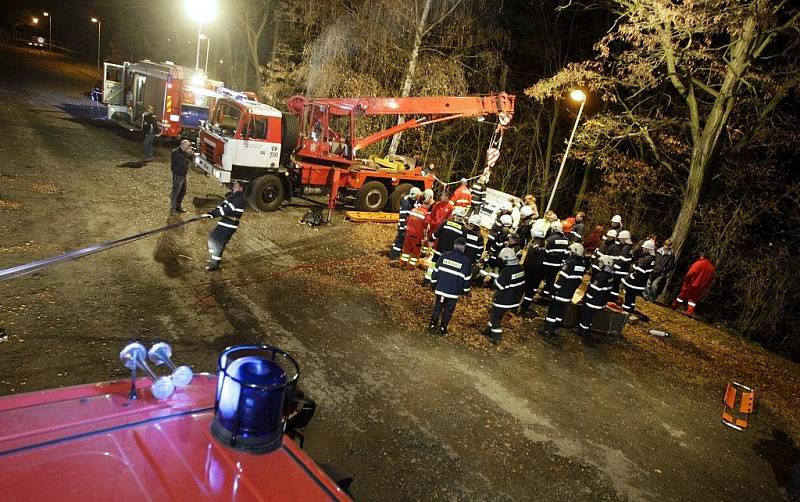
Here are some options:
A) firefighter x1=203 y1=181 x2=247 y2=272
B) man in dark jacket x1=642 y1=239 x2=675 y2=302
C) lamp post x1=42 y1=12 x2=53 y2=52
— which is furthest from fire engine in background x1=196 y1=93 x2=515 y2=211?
lamp post x1=42 y1=12 x2=53 y2=52

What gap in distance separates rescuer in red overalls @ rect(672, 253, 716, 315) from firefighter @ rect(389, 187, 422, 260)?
7151 mm

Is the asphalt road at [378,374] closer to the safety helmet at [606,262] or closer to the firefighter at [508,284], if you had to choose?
the firefighter at [508,284]

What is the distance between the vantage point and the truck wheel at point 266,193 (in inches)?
469

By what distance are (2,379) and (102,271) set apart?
2.88m

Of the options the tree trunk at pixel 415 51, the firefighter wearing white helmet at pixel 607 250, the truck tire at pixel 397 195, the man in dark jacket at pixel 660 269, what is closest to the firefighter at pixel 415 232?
the firefighter wearing white helmet at pixel 607 250

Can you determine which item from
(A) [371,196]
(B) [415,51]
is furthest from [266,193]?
(B) [415,51]

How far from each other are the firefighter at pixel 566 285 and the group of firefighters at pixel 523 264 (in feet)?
0.05

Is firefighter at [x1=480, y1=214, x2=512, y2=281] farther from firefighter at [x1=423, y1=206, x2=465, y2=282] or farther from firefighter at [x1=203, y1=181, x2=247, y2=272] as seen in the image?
firefighter at [x1=203, y1=181, x2=247, y2=272]

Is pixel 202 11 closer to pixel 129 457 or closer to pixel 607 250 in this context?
pixel 607 250

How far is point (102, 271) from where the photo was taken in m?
7.22

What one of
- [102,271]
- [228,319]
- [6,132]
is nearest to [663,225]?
[228,319]

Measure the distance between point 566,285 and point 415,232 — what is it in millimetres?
3247

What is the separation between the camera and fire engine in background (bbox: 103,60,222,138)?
56.5 ft

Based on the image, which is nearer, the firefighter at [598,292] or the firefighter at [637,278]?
the firefighter at [598,292]
